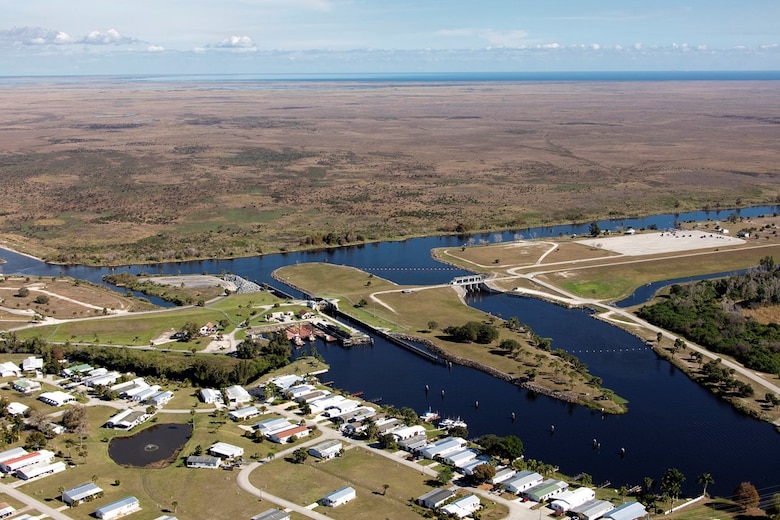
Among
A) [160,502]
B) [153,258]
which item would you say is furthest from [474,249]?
[160,502]

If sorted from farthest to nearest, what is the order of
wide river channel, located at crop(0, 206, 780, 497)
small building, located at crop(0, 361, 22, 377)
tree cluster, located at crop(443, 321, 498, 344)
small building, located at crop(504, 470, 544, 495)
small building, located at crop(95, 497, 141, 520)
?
tree cluster, located at crop(443, 321, 498, 344) < small building, located at crop(0, 361, 22, 377) < wide river channel, located at crop(0, 206, 780, 497) < small building, located at crop(504, 470, 544, 495) < small building, located at crop(95, 497, 141, 520)

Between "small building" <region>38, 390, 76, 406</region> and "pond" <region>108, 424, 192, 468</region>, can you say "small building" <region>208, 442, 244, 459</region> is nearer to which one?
"pond" <region>108, 424, 192, 468</region>

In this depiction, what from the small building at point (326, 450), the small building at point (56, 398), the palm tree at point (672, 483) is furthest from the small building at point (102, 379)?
the palm tree at point (672, 483)

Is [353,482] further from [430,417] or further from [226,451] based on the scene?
[430,417]

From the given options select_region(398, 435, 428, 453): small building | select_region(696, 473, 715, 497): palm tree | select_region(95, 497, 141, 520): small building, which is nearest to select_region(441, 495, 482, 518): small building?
select_region(398, 435, 428, 453): small building

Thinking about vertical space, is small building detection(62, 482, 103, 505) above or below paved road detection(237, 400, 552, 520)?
above

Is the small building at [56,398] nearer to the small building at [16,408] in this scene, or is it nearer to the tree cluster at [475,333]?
the small building at [16,408]

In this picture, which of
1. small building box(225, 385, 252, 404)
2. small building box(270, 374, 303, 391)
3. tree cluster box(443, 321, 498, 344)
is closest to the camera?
small building box(225, 385, 252, 404)
